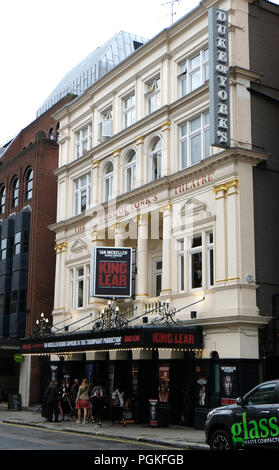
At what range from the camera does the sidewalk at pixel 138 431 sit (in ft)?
60.3

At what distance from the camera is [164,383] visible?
24781 mm

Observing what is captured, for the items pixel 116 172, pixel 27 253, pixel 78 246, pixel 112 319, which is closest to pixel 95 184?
pixel 116 172

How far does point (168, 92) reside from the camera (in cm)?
2781

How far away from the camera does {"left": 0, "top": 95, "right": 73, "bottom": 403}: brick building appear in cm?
3862

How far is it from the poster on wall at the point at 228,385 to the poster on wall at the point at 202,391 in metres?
0.84

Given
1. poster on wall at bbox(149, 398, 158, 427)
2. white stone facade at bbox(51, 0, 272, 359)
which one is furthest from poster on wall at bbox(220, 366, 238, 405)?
poster on wall at bbox(149, 398, 158, 427)

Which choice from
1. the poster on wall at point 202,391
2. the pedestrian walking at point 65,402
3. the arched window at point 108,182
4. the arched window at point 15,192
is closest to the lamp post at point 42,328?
the pedestrian walking at point 65,402

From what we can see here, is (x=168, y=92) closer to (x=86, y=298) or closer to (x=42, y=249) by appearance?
(x=86, y=298)

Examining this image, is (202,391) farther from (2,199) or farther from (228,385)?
(2,199)

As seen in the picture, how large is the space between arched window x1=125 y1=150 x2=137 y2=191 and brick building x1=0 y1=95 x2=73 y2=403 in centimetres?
1099

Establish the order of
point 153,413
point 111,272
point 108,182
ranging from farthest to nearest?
point 108,182
point 111,272
point 153,413

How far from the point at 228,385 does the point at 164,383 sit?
3.53 metres
